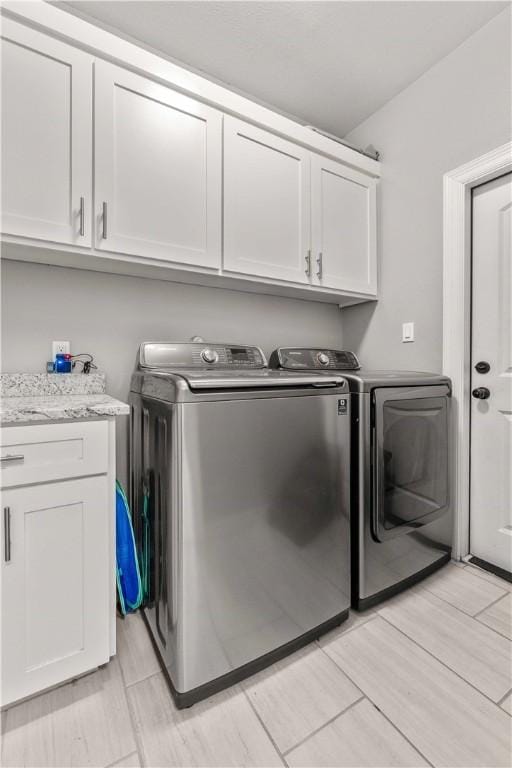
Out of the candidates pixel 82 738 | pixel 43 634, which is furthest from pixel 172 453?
pixel 82 738

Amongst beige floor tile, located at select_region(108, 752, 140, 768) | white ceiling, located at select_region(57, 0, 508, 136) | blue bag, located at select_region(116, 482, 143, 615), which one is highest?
white ceiling, located at select_region(57, 0, 508, 136)

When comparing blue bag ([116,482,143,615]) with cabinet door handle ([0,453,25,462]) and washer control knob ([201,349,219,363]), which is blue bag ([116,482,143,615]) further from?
washer control knob ([201,349,219,363])

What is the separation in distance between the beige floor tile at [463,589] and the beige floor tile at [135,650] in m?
1.22

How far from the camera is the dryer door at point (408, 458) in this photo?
1.46 meters

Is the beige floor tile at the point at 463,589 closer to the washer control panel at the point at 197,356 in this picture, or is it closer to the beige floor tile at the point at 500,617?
the beige floor tile at the point at 500,617

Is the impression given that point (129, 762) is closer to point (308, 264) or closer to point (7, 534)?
point (7, 534)

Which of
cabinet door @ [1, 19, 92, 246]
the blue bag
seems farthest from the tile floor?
cabinet door @ [1, 19, 92, 246]

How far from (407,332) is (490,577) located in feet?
4.30

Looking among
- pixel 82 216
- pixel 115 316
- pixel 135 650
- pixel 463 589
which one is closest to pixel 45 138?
pixel 82 216

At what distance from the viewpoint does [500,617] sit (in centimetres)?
143

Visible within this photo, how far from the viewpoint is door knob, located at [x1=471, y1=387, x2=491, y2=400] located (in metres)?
1.78

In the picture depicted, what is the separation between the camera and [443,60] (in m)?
1.84

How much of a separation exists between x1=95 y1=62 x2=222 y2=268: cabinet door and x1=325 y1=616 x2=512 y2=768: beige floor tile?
166 cm

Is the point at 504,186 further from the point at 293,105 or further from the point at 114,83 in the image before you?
the point at 114,83
